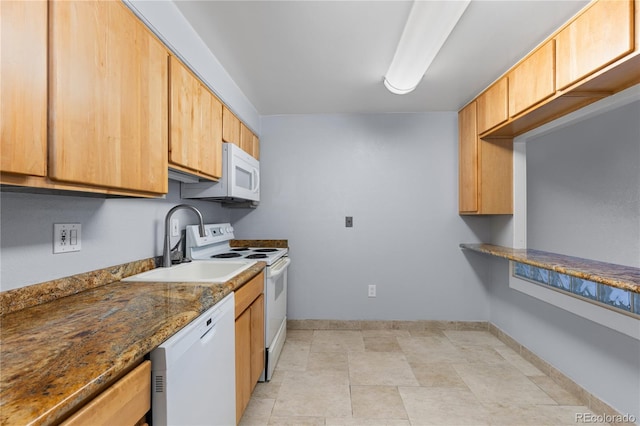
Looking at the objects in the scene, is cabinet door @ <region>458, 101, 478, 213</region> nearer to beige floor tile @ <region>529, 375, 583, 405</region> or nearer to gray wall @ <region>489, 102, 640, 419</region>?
gray wall @ <region>489, 102, 640, 419</region>

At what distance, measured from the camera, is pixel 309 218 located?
3.21 metres

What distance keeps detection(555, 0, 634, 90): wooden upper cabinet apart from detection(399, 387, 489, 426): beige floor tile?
6.42 feet

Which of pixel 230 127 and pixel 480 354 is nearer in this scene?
pixel 230 127

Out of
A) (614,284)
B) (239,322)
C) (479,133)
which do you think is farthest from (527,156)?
(239,322)

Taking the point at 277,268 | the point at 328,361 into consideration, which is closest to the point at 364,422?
the point at 328,361

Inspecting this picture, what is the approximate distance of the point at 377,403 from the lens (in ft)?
6.32

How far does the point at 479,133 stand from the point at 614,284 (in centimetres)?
164

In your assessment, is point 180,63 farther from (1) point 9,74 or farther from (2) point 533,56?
(2) point 533,56

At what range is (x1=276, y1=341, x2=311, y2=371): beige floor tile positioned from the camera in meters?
2.37

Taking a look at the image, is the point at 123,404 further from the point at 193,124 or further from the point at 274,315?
the point at 274,315

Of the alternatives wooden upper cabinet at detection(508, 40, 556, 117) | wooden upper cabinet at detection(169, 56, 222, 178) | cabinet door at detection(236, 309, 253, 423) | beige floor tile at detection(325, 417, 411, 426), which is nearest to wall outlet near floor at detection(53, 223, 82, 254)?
wooden upper cabinet at detection(169, 56, 222, 178)

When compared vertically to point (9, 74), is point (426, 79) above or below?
above

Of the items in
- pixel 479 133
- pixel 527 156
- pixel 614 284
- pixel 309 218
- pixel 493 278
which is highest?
pixel 479 133

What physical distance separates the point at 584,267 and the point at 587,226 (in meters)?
0.46
